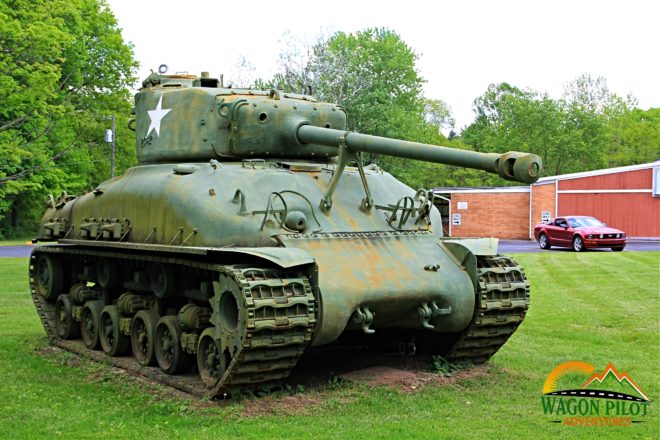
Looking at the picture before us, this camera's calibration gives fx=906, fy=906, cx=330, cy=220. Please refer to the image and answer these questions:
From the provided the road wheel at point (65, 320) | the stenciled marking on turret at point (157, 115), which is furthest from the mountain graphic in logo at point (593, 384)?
the road wheel at point (65, 320)

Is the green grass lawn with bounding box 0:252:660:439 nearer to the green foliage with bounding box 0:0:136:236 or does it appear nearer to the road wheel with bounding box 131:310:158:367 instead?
the road wheel with bounding box 131:310:158:367

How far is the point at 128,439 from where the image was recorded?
831cm

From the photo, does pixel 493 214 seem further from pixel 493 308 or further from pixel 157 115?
pixel 493 308

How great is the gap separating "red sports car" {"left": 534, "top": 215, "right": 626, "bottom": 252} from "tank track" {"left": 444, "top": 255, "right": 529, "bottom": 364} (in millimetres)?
22867

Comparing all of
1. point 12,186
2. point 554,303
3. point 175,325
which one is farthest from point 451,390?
point 12,186

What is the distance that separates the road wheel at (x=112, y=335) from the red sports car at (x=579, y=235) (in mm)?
23911

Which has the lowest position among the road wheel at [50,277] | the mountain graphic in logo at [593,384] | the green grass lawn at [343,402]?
the green grass lawn at [343,402]

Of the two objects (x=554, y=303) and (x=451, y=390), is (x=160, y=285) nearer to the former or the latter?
(x=451, y=390)

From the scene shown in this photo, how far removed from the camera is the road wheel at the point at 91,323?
45.5 ft

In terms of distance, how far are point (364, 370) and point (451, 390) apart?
1.49 m

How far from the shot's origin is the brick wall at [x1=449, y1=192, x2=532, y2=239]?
46.8m

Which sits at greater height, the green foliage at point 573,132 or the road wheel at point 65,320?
the green foliage at point 573,132

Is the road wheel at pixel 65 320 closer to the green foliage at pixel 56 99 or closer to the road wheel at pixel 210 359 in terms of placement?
the road wheel at pixel 210 359

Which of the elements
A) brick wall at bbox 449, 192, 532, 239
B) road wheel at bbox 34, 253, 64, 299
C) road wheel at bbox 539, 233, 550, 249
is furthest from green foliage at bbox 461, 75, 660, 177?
road wheel at bbox 34, 253, 64, 299
